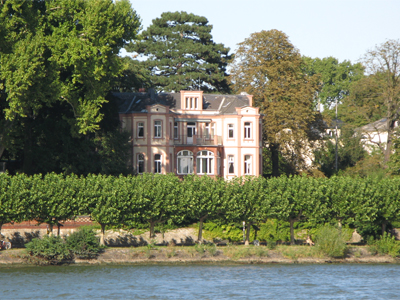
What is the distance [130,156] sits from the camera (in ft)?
202

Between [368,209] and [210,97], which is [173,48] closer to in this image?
[210,97]

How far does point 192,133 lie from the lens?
6569 centimetres

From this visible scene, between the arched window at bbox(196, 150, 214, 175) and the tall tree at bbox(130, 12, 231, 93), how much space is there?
57.2 feet

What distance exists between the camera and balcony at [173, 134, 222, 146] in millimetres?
64500

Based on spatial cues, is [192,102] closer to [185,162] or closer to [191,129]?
[191,129]

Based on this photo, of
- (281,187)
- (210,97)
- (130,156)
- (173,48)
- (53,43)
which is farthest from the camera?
(173,48)

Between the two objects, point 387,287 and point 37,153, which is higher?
point 37,153

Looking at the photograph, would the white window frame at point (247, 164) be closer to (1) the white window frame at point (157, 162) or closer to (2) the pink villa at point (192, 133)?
(2) the pink villa at point (192, 133)

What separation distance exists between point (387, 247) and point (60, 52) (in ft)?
82.2

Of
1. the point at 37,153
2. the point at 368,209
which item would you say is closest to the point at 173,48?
the point at 37,153

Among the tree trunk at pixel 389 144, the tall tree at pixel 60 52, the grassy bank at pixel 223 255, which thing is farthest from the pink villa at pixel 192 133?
the grassy bank at pixel 223 255

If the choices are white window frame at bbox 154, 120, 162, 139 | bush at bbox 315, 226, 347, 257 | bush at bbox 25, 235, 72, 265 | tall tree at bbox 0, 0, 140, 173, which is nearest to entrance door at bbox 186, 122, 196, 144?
white window frame at bbox 154, 120, 162, 139

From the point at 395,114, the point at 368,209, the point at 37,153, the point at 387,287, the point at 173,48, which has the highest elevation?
the point at 173,48

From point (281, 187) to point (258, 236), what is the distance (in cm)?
452
